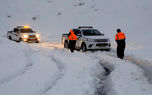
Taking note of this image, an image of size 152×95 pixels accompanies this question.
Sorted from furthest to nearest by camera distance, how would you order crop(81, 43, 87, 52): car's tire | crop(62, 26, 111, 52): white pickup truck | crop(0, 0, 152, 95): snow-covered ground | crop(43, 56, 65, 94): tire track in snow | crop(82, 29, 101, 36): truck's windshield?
1. crop(82, 29, 101, 36): truck's windshield
2. crop(81, 43, 87, 52): car's tire
3. crop(62, 26, 111, 52): white pickup truck
4. crop(0, 0, 152, 95): snow-covered ground
5. crop(43, 56, 65, 94): tire track in snow

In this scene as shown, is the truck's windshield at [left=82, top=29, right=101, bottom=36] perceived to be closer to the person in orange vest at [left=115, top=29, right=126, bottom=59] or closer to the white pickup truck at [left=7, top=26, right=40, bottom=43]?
the person in orange vest at [left=115, top=29, right=126, bottom=59]

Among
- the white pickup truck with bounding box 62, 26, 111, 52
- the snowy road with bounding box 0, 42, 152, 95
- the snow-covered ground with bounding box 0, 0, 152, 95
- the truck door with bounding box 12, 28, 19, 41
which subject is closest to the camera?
the snowy road with bounding box 0, 42, 152, 95

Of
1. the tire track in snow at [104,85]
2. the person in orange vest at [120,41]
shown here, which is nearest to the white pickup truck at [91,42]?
the person in orange vest at [120,41]

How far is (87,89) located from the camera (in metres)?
6.22

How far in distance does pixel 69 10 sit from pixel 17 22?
34.3 ft

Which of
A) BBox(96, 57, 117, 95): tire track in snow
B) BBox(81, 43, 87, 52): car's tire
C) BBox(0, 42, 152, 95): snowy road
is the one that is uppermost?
BBox(81, 43, 87, 52): car's tire

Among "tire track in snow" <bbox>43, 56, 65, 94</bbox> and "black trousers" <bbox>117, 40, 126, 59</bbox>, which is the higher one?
"black trousers" <bbox>117, 40, 126, 59</bbox>

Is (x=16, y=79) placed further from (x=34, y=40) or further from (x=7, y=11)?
(x=7, y=11)

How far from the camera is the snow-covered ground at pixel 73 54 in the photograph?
646 centimetres

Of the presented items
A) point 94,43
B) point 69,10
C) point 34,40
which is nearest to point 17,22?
point 69,10

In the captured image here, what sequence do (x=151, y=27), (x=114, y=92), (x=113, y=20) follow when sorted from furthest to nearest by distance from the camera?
(x=113, y=20) → (x=151, y=27) → (x=114, y=92)

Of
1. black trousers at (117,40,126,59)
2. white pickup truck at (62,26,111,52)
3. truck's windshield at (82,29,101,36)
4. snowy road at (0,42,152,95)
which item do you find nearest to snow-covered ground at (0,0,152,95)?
snowy road at (0,42,152,95)

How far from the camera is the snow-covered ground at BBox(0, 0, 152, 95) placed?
6.46m

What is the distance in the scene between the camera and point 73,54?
43.7 ft
